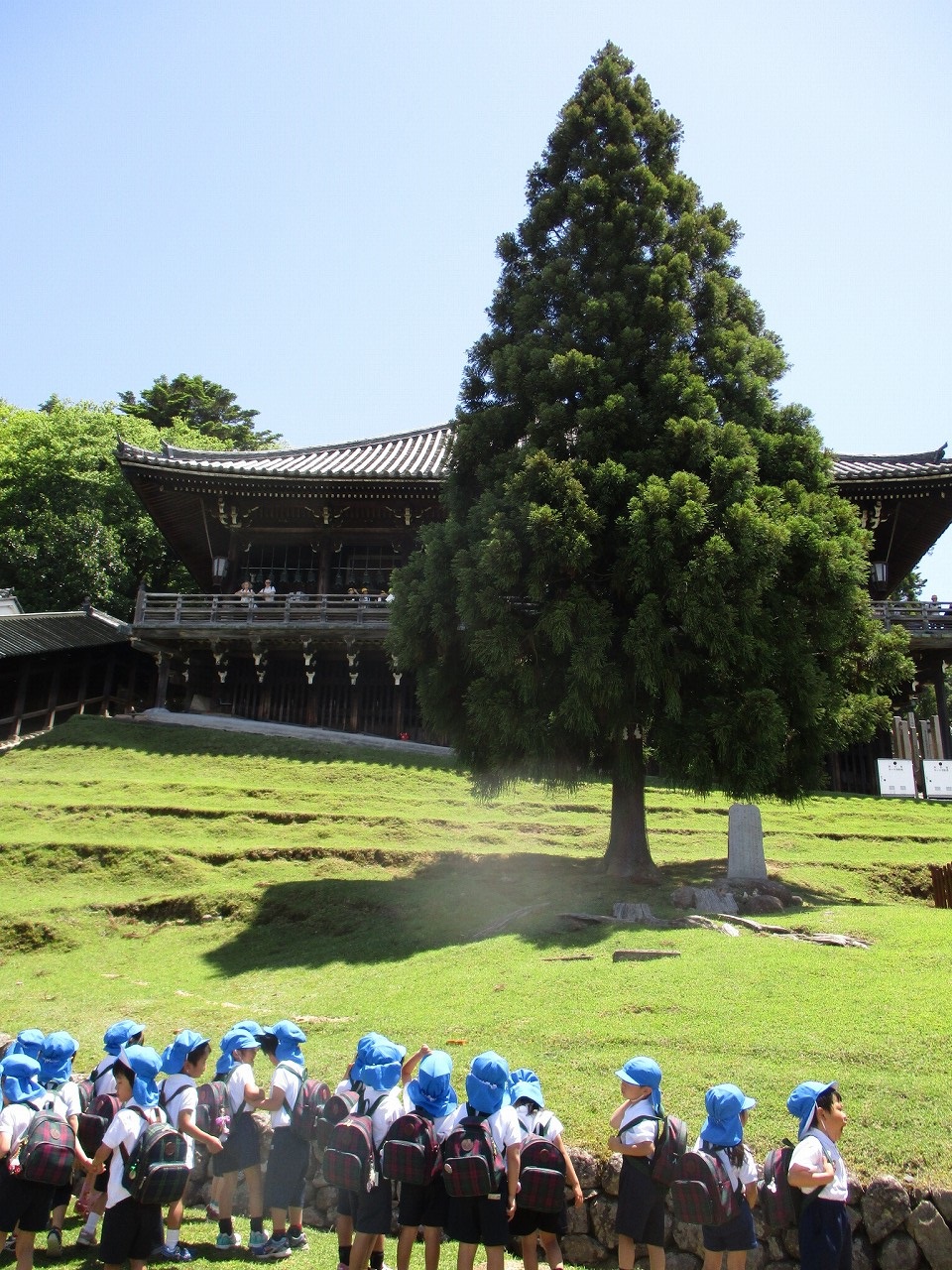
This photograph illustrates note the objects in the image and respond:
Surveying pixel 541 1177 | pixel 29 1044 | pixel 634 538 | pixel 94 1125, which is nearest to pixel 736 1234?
pixel 541 1177

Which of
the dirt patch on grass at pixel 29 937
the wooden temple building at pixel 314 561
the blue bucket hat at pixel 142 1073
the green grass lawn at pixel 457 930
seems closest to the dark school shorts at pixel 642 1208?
the green grass lawn at pixel 457 930

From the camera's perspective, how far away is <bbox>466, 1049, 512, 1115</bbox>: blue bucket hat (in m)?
5.70

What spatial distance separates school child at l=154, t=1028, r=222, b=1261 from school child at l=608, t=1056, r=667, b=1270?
2601 mm

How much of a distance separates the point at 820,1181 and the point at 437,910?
9234 mm

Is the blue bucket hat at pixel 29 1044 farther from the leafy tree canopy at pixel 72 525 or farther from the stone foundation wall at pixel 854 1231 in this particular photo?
the leafy tree canopy at pixel 72 525

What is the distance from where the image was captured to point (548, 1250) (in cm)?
586

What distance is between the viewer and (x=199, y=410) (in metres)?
55.0

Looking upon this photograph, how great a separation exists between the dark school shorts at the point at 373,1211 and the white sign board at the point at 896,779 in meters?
21.1

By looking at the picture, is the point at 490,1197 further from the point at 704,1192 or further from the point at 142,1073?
the point at 142,1073

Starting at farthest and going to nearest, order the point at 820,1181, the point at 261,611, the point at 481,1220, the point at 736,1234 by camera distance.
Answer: the point at 261,611 → the point at 481,1220 → the point at 736,1234 → the point at 820,1181

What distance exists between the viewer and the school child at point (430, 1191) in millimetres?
5840

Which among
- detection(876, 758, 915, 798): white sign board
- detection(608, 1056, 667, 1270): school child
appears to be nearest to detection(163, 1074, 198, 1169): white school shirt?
detection(608, 1056, 667, 1270): school child

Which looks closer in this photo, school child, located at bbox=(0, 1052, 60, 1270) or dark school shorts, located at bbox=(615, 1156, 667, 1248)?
dark school shorts, located at bbox=(615, 1156, 667, 1248)

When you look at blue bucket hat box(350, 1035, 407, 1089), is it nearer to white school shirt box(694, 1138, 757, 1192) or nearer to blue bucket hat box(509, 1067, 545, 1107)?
blue bucket hat box(509, 1067, 545, 1107)
